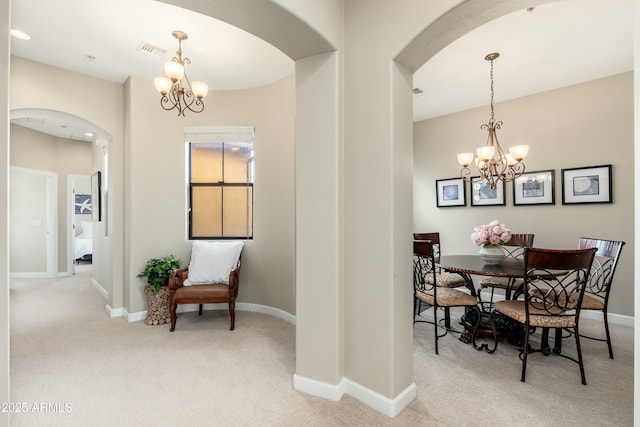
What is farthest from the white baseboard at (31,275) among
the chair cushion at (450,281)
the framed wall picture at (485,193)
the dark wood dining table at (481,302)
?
the framed wall picture at (485,193)

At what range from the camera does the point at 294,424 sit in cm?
182

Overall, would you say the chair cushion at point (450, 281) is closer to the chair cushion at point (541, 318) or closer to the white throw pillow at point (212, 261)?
the chair cushion at point (541, 318)

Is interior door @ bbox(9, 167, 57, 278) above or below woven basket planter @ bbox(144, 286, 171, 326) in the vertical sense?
above

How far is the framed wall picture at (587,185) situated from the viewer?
142 inches

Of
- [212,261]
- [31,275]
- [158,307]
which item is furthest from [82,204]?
[212,261]

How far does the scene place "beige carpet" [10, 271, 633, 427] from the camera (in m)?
1.89

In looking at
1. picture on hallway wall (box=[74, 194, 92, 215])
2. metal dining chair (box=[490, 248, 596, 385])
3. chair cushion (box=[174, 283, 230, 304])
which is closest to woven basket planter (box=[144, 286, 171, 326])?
chair cushion (box=[174, 283, 230, 304])

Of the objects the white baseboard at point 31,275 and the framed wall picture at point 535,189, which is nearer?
the framed wall picture at point 535,189

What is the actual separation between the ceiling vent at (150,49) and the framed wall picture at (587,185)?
4832 mm

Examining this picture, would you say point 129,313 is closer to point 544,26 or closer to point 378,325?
point 378,325

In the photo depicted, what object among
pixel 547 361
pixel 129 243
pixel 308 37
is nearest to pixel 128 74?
pixel 129 243

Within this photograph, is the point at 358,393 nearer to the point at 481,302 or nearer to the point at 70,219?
the point at 481,302

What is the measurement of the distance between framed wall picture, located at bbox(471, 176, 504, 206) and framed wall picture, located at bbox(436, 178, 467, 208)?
0.14 metres

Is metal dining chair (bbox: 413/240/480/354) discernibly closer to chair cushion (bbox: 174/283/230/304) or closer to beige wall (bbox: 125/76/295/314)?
beige wall (bbox: 125/76/295/314)
